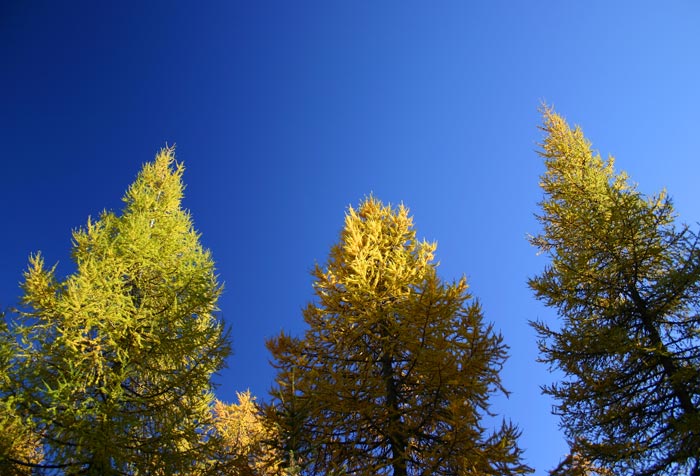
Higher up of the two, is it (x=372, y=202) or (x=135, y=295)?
(x=372, y=202)

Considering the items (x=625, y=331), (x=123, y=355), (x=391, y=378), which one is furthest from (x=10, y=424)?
(x=625, y=331)

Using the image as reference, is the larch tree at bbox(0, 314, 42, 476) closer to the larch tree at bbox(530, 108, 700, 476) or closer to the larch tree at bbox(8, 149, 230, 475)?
the larch tree at bbox(8, 149, 230, 475)

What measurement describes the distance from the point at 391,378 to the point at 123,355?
5048 mm

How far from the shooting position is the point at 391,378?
8.13 m

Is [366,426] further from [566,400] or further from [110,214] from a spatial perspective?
[110,214]

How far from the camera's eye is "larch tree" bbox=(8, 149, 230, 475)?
19.7ft

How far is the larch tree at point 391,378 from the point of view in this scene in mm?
6441

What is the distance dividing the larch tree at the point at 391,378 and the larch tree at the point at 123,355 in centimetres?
180

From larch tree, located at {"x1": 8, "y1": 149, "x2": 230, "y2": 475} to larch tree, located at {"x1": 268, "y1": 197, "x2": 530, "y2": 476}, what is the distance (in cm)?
180

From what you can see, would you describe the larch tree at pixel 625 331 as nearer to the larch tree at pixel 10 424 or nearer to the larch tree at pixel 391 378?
the larch tree at pixel 391 378

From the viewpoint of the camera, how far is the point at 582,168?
39.7 ft

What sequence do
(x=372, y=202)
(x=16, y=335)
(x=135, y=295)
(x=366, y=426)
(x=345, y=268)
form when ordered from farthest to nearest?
(x=372, y=202)
(x=345, y=268)
(x=135, y=295)
(x=366, y=426)
(x=16, y=335)

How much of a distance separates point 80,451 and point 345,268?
5994mm

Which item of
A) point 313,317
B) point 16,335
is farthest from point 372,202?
point 16,335
